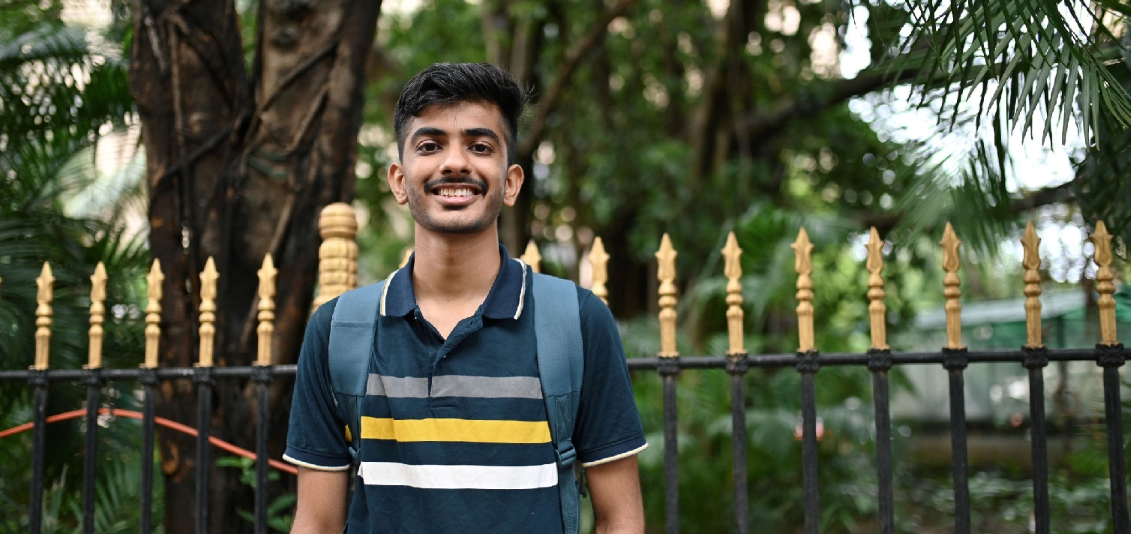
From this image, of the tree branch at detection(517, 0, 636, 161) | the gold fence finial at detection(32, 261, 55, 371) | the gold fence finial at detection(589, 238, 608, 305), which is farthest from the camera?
the tree branch at detection(517, 0, 636, 161)

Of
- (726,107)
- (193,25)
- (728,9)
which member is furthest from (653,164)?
(193,25)

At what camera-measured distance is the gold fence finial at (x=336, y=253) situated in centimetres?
271

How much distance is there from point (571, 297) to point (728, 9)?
23.3 feet

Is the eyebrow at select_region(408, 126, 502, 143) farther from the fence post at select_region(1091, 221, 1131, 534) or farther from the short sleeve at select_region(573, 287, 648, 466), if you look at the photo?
the fence post at select_region(1091, 221, 1131, 534)

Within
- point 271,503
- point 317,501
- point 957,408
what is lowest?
point 271,503

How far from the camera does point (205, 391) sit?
2684 millimetres

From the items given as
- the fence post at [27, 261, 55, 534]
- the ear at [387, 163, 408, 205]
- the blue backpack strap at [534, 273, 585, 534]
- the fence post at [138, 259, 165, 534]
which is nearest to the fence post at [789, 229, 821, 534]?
the blue backpack strap at [534, 273, 585, 534]

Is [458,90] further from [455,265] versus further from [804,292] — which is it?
[804,292]

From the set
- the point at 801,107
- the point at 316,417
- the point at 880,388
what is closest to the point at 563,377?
the point at 316,417

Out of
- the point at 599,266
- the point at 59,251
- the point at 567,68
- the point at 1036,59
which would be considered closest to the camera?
the point at 1036,59

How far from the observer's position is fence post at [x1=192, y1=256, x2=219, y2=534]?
264cm

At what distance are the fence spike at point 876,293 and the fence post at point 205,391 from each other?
194 centimetres

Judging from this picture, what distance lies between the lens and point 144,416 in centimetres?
273

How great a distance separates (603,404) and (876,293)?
3.47 ft
